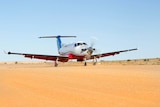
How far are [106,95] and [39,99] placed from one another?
198 centimetres

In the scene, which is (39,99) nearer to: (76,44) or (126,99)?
(126,99)

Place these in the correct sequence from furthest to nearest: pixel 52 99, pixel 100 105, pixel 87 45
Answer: pixel 87 45
pixel 52 99
pixel 100 105

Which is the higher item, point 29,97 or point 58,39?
point 58,39

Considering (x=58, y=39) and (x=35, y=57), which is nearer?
(x=35, y=57)

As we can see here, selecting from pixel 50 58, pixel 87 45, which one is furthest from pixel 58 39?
pixel 87 45

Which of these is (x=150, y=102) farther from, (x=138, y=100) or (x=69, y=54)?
(x=69, y=54)

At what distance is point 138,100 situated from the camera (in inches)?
366

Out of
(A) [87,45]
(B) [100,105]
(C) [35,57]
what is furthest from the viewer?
(C) [35,57]

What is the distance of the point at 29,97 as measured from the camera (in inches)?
418

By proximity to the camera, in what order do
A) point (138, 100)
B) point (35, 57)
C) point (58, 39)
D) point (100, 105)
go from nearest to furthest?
point (100, 105) → point (138, 100) → point (35, 57) → point (58, 39)

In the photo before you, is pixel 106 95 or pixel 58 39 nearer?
pixel 106 95

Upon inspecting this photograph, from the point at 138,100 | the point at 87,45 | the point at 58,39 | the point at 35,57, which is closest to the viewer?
the point at 138,100

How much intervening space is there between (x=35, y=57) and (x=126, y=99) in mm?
50997

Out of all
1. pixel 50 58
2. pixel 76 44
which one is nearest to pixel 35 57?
pixel 50 58
